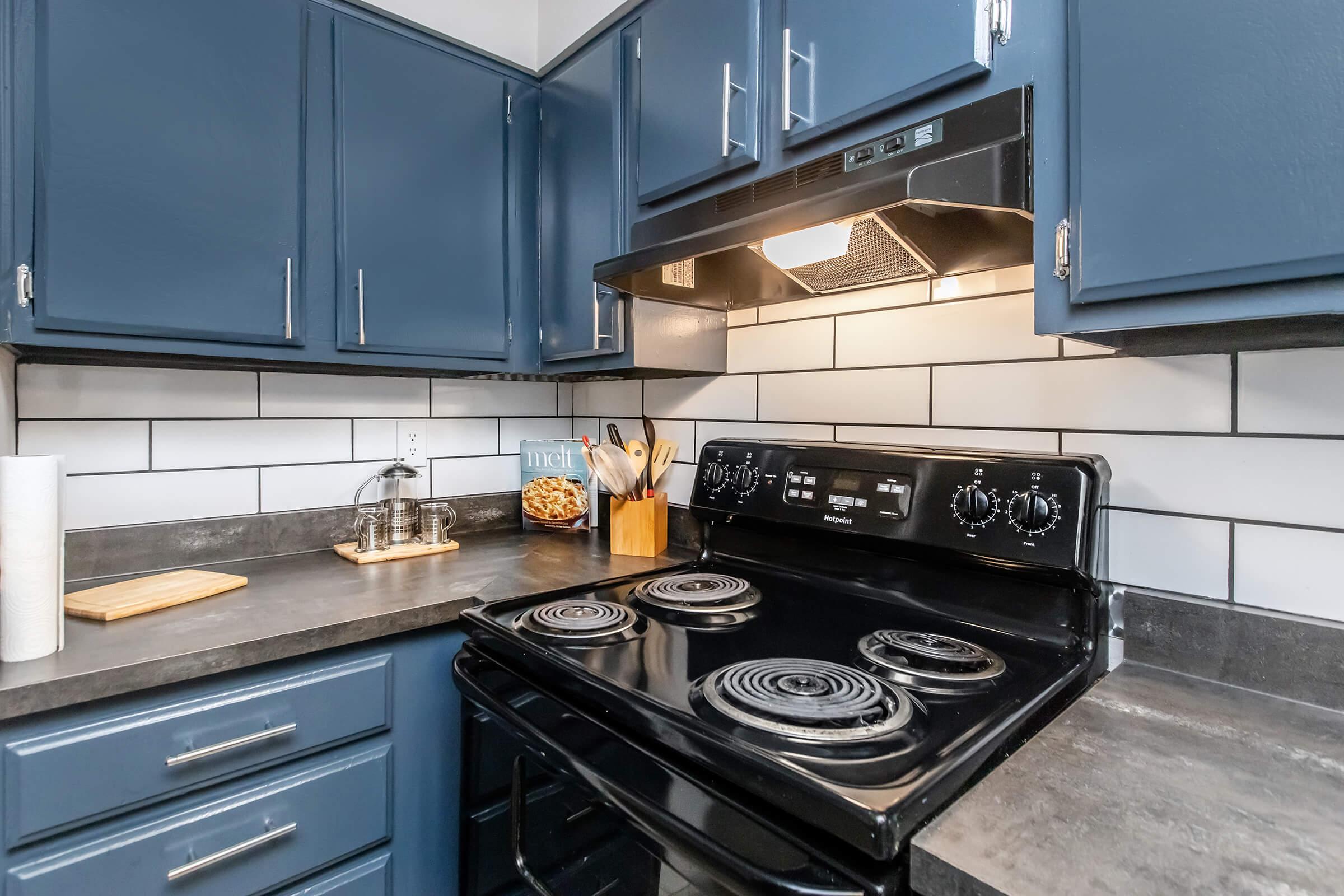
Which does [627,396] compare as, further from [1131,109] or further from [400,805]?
[1131,109]

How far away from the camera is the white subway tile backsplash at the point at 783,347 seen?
1458 mm

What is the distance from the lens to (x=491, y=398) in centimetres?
203

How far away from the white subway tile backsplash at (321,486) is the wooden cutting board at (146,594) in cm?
27

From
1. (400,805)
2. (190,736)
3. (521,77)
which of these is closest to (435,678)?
(400,805)

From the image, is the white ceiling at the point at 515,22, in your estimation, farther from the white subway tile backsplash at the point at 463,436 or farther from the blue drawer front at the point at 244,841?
the blue drawer front at the point at 244,841

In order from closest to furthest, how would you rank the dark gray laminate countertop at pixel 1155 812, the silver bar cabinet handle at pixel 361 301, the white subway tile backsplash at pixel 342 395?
the dark gray laminate countertop at pixel 1155 812
the silver bar cabinet handle at pixel 361 301
the white subway tile backsplash at pixel 342 395

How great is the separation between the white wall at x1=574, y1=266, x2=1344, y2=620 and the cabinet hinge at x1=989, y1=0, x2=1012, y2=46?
392mm

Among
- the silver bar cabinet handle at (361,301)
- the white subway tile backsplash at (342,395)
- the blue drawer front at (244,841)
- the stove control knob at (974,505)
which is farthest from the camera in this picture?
the white subway tile backsplash at (342,395)

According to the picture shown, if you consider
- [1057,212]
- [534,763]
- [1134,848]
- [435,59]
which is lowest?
[534,763]

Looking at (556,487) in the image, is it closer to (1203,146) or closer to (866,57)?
(866,57)

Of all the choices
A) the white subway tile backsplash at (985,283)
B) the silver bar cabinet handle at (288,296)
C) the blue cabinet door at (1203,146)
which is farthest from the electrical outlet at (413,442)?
the blue cabinet door at (1203,146)

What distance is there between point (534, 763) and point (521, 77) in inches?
67.2

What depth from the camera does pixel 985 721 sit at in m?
0.72

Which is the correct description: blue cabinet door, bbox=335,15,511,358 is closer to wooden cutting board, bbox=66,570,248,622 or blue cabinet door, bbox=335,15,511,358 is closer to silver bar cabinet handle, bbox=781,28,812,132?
wooden cutting board, bbox=66,570,248,622
